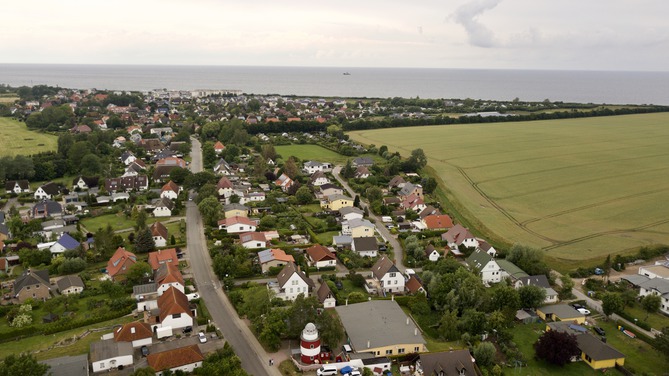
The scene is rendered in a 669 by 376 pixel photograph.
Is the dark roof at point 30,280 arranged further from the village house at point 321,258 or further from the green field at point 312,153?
the green field at point 312,153

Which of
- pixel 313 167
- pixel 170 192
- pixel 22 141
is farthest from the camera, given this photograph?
pixel 22 141

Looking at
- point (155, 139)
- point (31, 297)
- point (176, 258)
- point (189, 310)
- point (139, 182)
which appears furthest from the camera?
point (155, 139)

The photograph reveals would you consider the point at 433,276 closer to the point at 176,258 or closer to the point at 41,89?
the point at 176,258

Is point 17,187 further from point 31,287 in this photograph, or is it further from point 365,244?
point 365,244

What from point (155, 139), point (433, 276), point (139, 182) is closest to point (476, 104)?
point (155, 139)

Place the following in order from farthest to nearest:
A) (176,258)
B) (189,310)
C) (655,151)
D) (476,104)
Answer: (476,104)
(655,151)
(176,258)
(189,310)

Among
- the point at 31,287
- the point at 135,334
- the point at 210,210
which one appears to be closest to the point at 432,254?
the point at 210,210

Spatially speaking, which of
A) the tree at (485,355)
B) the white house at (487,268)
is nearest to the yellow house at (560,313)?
the white house at (487,268)
